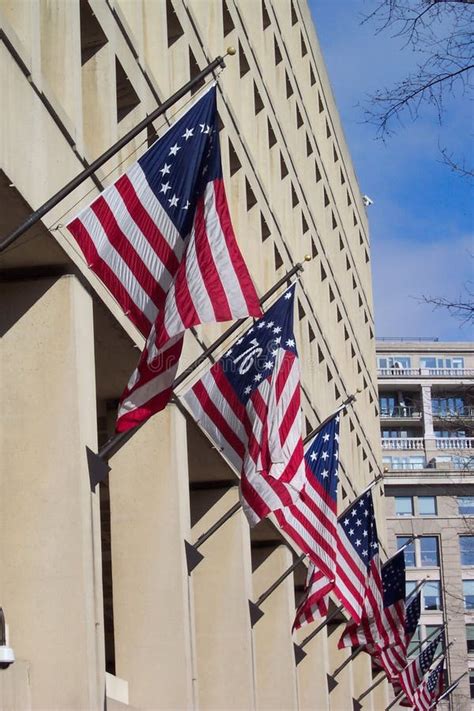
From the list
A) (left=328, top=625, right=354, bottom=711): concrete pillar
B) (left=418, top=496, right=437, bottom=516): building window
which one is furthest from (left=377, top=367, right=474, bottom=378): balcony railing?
(left=328, top=625, right=354, bottom=711): concrete pillar

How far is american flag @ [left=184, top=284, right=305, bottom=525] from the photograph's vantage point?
65.1 ft

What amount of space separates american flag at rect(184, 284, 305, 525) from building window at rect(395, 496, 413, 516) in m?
76.6

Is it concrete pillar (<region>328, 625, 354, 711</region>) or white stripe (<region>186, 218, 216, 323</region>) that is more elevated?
white stripe (<region>186, 218, 216, 323</region>)

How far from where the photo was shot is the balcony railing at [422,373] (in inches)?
4422

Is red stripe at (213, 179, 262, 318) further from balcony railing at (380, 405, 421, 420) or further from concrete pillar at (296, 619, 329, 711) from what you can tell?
balcony railing at (380, 405, 421, 420)

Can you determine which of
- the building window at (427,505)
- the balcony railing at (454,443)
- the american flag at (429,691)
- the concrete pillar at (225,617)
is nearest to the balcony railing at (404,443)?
the balcony railing at (454,443)

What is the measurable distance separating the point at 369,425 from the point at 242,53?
28501 mm

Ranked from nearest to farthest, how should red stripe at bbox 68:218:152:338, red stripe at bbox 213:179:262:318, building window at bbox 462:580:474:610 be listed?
red stripe at bbox 68:218:152:338 < red stripe at bbox 213:179:262:318 < building window at bbox 462:580:474:610

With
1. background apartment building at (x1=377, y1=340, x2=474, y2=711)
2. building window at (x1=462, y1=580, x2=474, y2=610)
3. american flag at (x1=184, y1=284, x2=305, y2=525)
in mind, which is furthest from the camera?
building window at (x1=462, y1=580, x2=474, y2=610)

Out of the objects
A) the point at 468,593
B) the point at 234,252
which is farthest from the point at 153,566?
the point at 468,593

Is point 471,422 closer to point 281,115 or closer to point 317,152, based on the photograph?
point 281,115

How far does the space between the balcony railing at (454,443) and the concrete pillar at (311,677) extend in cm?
5621

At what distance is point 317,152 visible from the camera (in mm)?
45906

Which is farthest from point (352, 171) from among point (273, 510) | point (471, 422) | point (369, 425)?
point (273, 510)
